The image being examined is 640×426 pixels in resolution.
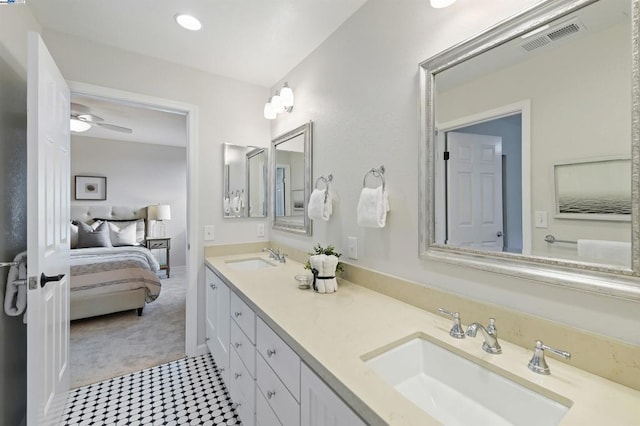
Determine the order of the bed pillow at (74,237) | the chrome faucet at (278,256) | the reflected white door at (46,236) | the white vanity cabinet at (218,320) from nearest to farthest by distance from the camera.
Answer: the reflected white door at (46,236) < the white vanity cabinet at (218,320) < the chrome faucet at (278,256) < the bed pillow at (74,237)

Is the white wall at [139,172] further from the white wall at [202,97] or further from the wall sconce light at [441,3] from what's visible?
the wall sconce light at [441,3]

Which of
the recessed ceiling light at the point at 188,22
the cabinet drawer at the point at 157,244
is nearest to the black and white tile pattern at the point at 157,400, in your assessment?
the recessed ceiling light at the point at 188,22

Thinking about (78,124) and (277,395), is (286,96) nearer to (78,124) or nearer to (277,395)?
(277,395)

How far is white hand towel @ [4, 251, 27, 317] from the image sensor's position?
1.29 meters

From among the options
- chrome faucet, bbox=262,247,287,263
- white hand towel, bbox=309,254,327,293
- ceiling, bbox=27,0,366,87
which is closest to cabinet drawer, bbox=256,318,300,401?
white hand towel, bbox=309,254,327,293

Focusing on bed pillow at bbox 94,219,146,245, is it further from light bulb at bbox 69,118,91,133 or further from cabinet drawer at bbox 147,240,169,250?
light bulb at bbox 69,118,91,133

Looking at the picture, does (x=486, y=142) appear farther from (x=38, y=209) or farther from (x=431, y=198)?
(x=38, y=209)

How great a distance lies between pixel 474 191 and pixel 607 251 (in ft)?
1.40

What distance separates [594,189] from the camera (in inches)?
30.4

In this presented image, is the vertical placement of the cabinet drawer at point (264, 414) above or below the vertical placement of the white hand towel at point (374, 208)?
below

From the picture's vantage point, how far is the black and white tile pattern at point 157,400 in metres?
1.59

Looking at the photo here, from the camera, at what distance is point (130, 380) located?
1962mm

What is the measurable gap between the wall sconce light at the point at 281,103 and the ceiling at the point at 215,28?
0.25 m

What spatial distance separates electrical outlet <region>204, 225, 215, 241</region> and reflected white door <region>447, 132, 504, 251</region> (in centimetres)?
186
